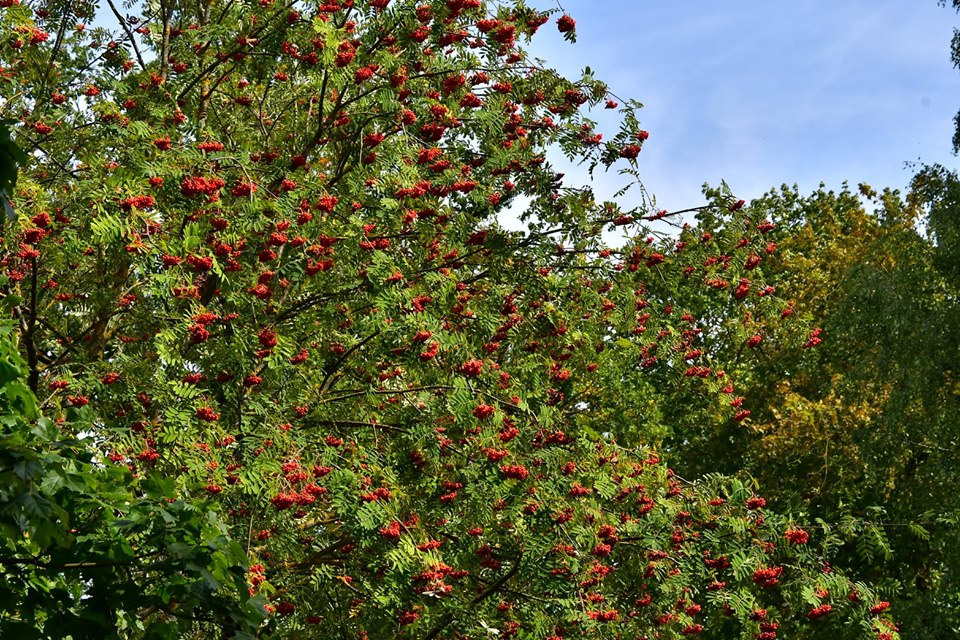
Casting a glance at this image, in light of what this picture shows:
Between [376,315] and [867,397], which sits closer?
[376,315]

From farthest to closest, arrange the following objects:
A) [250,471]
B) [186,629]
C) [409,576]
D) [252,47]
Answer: [252,47]
[409,576]
[250,471]
[186,629]

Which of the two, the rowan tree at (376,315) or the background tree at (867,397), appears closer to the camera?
the rowan tree at (376,315)

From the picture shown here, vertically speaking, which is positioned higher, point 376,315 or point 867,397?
point 867,397

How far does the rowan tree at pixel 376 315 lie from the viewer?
859cm

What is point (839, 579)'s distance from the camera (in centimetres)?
1038

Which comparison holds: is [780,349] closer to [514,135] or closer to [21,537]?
[514,135]

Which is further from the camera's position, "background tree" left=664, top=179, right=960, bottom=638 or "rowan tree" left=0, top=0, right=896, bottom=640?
"background tree" left=664, top=179, right=960, bottom=638

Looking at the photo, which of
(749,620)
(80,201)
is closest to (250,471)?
(80,201)

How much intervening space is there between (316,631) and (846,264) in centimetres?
1546

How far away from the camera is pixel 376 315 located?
884cm

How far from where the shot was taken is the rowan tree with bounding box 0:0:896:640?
338 inches

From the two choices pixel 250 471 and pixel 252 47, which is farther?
pixel 252 47

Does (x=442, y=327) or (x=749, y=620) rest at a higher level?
(x=442, y=327)

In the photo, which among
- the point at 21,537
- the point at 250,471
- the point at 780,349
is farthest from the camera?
the point at 780,349
